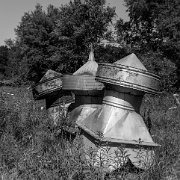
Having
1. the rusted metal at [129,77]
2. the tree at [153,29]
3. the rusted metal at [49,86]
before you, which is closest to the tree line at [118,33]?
the tree at [153,29]

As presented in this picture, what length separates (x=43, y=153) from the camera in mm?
3385

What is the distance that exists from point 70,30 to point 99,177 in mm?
24770

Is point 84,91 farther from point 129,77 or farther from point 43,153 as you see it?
point 43,153

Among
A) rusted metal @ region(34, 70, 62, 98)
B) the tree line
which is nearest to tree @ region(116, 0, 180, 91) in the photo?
the tree line

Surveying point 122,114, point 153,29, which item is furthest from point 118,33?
point 122,114

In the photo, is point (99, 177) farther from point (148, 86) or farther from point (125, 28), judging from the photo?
point (125, 28)

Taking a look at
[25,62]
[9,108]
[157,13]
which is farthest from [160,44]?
[9,108]

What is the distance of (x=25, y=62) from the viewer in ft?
107

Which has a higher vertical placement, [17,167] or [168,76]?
[168,76]

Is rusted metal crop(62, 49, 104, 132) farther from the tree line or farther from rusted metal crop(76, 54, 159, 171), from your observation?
the tree line

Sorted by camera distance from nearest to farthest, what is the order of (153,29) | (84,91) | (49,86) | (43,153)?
(43,153)
(84,91)
(49,86)
(153,29)

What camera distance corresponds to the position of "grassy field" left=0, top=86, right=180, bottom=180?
2.75 meters

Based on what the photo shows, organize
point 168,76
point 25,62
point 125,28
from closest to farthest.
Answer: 1. point 168,76
2. point 125,28
3. point 25,62

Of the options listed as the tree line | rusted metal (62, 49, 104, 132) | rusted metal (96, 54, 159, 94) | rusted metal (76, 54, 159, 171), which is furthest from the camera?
the tree line
